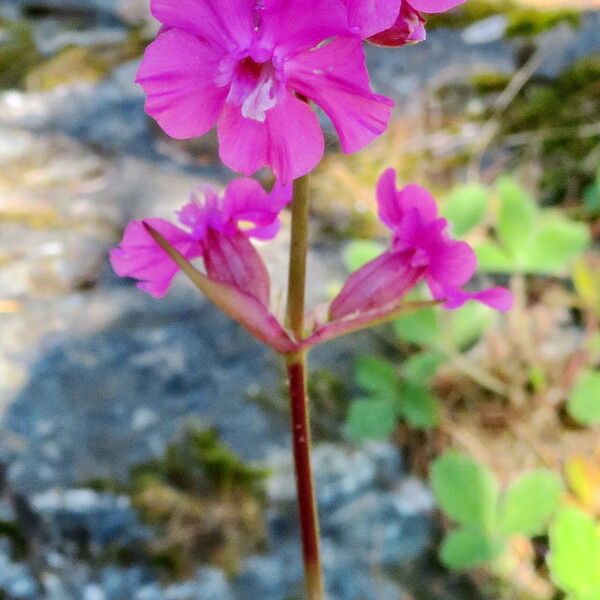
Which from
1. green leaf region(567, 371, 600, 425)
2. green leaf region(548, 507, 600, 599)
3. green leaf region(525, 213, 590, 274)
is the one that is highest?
green leaf region(525, 213, 590, 274)

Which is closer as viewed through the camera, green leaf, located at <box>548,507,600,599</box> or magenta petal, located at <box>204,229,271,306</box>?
magenta petal, located at <box>204,229,271,306</box>

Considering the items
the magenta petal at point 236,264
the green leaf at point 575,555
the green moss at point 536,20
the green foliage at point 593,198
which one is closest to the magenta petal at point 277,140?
the magenta petal at point 236,264

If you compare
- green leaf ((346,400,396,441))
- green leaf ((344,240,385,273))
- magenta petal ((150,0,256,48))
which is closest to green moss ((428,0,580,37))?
green leaf ((344,240,385,273))

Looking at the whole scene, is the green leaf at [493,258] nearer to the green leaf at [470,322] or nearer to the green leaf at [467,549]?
the green leaf at [470,322]

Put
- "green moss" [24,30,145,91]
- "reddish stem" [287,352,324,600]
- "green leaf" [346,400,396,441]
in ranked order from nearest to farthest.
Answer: "reddish stem" [287,352,324,600] → "green leaf" [346,400,396,441] → "green moss" [24,30,145,91]

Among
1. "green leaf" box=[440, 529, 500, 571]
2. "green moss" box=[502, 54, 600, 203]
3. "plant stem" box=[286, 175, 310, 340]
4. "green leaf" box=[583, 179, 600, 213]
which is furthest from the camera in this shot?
"green moss" box=[502, 54, 600, 203]

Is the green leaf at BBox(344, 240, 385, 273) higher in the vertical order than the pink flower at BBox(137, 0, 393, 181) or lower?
lower

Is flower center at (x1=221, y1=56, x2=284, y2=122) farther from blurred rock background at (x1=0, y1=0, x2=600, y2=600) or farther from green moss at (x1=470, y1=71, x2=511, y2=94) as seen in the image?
green moss at (x1=470, y1=71, x2=511, y2=94)

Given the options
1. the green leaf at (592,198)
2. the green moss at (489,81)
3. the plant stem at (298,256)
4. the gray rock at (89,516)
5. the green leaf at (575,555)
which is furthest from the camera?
the green moss at (489,81)
